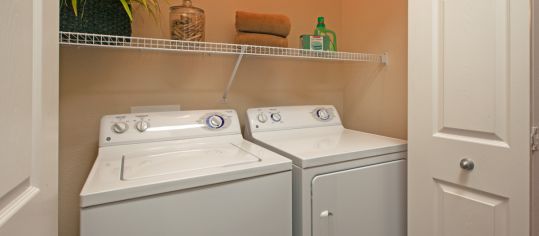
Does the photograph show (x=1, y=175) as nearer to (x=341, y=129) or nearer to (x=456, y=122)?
(x=456, y=122)

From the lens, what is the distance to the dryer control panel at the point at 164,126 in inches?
51.1

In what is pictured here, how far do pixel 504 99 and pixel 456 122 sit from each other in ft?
0.59

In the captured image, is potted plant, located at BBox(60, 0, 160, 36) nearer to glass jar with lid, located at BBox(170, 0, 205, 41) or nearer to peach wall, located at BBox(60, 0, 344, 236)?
glass jar with lid, located at BBox(170, 0, 205, 41)

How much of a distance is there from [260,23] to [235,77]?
41cm

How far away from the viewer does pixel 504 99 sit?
3.17 ft

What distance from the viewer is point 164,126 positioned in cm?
139

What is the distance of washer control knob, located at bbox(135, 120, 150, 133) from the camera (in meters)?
1.34

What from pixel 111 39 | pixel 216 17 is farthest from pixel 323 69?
pixel 111 39

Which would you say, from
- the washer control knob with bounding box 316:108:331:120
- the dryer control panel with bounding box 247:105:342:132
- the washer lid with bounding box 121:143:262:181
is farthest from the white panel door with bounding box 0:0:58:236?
the washer control knob with bounding box 316:108:331:120

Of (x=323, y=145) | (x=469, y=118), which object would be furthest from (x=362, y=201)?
(x=469, y=118)

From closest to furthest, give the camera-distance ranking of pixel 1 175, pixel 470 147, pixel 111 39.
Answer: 1. pixel 1 175
2. pixel 470 147
3. pixel 111 39

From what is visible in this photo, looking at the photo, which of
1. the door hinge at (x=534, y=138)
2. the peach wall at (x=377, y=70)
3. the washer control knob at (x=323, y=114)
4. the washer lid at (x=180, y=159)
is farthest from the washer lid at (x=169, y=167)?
the peach wall at (x=377, y=70)

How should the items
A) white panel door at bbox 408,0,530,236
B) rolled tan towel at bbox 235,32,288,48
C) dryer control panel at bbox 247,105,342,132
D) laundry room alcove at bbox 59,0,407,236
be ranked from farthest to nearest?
dryer control panel at bbox 247,105,342,132
rolled tan towel at bbox 235,32,288,48
laundry room alcove at bbox 59,0,407,236
white panel door at bbox 408,0,530,236

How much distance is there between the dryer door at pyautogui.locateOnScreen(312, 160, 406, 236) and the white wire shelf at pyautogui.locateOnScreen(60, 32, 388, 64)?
75cm
